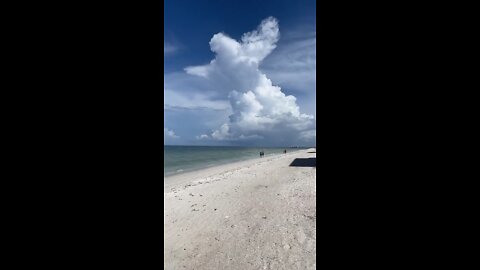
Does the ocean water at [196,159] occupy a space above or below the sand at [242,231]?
below

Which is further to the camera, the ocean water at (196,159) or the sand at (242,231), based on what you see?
the ocean water at (196,159)

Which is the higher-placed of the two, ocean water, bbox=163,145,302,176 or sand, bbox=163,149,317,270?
sand, bbox=163,149,317,270

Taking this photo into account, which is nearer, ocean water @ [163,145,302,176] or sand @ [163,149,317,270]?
sand @ [163,149,317,270]

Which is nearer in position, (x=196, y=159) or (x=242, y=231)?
(x=242, y=231)
